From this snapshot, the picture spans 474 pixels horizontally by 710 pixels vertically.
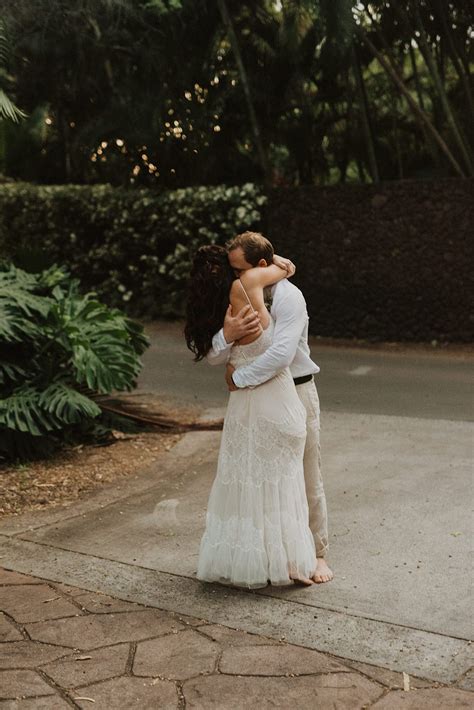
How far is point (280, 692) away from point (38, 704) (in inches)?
36.8

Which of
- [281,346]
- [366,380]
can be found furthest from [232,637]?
[366,380]

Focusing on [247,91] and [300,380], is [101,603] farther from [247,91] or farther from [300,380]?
[247,91]

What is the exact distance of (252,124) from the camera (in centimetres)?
1508

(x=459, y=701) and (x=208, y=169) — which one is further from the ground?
(x=208, y=169)

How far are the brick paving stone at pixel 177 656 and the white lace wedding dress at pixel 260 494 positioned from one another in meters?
0.53

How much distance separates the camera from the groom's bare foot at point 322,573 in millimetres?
5055

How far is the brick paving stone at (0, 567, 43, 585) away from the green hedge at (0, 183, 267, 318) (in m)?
9.82

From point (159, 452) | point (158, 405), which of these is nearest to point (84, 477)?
point (159, 452)

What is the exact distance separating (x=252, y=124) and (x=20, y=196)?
4659 millimetres

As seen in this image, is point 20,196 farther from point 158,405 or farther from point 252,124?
point 158,405

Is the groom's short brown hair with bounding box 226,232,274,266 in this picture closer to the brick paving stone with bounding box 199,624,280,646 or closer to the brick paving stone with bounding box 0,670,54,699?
the brick paving stone with bounding box 199,624,280,646

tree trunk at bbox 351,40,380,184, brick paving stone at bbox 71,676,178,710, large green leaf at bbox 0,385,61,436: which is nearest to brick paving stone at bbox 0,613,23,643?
brick paving stone at bbox 71,676,178,710

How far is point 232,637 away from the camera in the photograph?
14.6ft

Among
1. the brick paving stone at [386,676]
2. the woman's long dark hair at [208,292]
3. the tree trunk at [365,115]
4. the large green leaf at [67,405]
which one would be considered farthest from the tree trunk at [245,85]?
the brick paving stone at [386,676]
